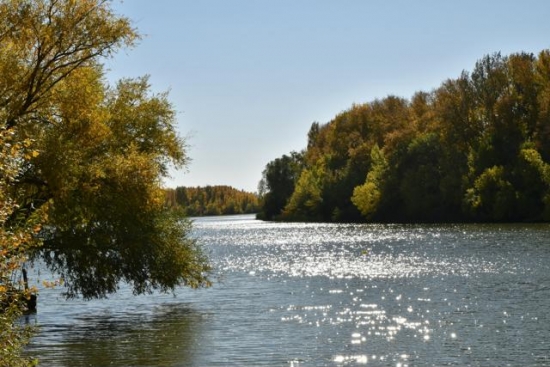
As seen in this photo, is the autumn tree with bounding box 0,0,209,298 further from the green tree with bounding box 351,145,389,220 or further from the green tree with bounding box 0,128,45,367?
the green tree with bounding box 351,145,389,220

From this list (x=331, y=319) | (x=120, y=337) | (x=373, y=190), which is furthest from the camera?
(x=373, y=190)

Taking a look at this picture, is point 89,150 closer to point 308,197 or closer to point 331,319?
point 331,319

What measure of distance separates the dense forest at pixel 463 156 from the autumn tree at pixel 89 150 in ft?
254

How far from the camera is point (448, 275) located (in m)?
53.5

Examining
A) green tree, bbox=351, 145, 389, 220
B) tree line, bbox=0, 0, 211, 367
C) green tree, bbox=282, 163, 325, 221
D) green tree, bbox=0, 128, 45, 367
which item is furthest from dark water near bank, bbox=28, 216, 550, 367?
green tree, bbox=282, 163, 325, 221

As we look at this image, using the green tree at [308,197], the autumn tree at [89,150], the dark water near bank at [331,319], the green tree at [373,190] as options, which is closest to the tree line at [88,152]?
the autumn tree at [89,150]

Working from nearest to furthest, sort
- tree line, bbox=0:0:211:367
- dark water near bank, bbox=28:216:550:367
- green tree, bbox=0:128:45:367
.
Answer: green tree, bbox=0:128:45:367 → dark water near bank, bbox=28:216:550:367 → tree line, bbox=0:0:211:367

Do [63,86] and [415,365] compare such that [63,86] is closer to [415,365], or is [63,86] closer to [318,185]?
[415,365]

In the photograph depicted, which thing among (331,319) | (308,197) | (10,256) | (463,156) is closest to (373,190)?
(463,156)

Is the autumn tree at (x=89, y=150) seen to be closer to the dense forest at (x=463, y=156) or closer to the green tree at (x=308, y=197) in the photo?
the dense forest at (x=463, y=156)

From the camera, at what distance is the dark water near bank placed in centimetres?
2805

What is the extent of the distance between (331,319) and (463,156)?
89.7 metres

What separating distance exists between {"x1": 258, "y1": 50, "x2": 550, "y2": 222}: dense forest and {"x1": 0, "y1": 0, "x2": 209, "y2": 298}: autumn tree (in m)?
77.3

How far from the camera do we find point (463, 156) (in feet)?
400
